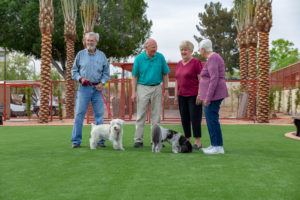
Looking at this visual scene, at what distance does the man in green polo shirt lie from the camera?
595cm

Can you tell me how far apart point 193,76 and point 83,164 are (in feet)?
8.03

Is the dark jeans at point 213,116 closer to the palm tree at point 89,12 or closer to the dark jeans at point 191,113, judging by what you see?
the dark jeans at point 191,113

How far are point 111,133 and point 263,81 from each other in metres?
9.38

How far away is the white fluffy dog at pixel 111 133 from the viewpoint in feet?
18.1

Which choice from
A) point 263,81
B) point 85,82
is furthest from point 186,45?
point 263,81

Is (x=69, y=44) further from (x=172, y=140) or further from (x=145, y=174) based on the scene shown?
(x=145, y=174)

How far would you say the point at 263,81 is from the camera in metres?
13.3

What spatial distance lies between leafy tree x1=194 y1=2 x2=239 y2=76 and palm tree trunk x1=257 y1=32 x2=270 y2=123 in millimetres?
29704

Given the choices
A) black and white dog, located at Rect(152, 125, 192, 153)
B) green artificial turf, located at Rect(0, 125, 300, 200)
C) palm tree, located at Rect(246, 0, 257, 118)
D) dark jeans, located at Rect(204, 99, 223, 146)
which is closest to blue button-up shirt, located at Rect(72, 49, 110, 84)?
green artificial turf, located at Rect(0, 125, 300, 200)

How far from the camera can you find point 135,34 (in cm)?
2930

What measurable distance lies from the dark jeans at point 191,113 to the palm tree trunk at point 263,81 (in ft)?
26.3

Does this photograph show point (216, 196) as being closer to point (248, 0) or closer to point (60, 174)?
point (60, 174)

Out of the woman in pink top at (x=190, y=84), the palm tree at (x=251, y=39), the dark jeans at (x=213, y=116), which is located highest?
the palm tree at (x=251, y=39)

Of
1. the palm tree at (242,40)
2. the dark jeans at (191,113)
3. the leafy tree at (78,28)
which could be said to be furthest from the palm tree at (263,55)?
the leafy tree at (78,28)
